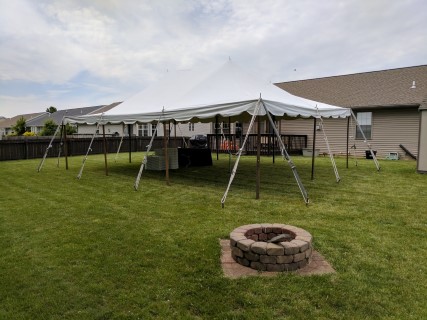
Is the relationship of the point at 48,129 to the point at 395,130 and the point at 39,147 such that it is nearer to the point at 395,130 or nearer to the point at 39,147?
the point at 39,147

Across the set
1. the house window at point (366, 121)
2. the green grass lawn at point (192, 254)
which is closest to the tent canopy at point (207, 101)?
the green grass lawn at point (192, 254)

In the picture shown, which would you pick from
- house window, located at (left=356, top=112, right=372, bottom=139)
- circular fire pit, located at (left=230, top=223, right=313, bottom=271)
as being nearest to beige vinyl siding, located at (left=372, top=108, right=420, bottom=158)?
house window, located at (left=356, top=112, right=372, bottom=139)

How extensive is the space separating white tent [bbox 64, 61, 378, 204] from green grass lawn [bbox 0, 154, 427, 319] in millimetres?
1190

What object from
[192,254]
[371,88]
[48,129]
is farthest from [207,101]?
[48,129]

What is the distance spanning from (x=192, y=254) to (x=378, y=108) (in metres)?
14.8

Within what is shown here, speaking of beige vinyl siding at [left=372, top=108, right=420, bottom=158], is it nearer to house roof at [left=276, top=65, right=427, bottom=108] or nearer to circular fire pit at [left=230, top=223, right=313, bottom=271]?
house roof at [left=276, top=65, right=427, bottom=108]

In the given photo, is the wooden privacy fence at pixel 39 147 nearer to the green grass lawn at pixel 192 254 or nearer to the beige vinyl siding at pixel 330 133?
the beige vinyl siding at pixel 330 133

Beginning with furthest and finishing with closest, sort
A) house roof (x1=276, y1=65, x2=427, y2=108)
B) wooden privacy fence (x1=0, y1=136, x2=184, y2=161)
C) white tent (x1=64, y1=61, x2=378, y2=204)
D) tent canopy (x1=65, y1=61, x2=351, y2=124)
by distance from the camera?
wooden privacy fence (x1=0, y1=136, x2=184, y2=161)
house roof (x1=276, y1=65, x2=427, y2=108)
tent canopy (x1=65, y1=61, x2=351, y2=124)
white tent (x1=64, y1=61, x2=378, y2=204)

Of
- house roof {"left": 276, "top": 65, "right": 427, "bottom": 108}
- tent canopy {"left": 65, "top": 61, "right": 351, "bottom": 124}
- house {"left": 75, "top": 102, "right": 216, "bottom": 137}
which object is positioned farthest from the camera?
house {"left": 75, "top": 102, "right": 216, "bottom": 137}

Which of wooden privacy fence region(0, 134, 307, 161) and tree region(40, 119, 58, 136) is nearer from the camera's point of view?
wooden privacy fence region(0, 134, 307, 161)

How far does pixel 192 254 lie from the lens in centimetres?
381

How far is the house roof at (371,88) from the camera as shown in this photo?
15516 millimetres

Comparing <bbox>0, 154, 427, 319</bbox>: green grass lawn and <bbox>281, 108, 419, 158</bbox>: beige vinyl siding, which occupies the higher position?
<bbox>281, 108, 419, 158</bbox>: beige vinyl siding

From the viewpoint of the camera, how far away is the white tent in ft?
22.7
